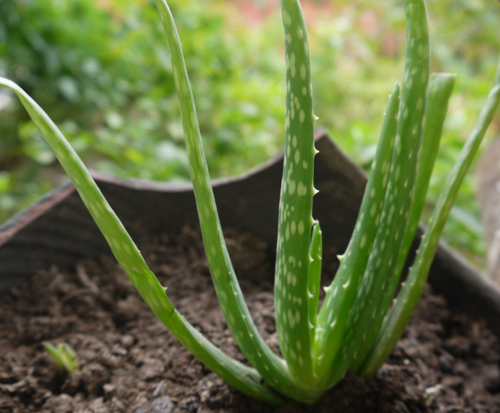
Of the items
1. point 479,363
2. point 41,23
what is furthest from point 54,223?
point 41,23

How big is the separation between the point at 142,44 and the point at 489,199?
1.34 metres

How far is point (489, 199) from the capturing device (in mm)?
895

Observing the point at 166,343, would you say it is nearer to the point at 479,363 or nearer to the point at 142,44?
the point at 479,363

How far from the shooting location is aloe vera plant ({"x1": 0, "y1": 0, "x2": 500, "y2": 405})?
1.02 feet

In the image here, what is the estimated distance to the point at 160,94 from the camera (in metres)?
1.52

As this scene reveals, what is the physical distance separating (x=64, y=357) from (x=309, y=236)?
1.10 feet

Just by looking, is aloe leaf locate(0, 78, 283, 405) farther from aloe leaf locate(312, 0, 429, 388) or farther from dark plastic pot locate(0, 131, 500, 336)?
dark plastic pot locate(0, 131, 500, 336)

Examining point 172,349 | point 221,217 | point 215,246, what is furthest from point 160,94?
point 215,246

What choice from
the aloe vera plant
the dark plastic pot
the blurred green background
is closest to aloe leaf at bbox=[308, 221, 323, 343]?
the aloe vera plant

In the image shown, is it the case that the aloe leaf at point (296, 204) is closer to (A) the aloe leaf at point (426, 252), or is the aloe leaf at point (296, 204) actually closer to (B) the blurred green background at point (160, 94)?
(A) the aloe leaf at point (426, 252)

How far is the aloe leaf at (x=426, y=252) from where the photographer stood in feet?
1.30

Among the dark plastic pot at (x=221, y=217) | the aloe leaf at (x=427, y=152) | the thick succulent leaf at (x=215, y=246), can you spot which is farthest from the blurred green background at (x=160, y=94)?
the thick succulent leaf at (x=215, y=246)

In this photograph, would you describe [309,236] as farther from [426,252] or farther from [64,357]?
[64,357]

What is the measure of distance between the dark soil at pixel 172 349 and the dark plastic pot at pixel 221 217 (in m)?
0.02
